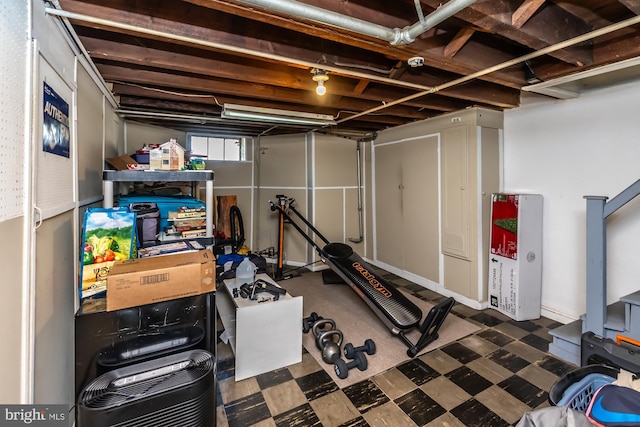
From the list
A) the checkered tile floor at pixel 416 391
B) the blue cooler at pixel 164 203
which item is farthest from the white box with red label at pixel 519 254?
Answer: the blue cooler at pixel 164 203

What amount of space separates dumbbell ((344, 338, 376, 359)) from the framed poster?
7.83ft

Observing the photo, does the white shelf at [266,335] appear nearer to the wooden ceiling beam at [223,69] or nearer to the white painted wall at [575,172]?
the wooden ceiling beam at [223,69]

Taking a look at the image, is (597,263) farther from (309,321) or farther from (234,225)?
(234,225)

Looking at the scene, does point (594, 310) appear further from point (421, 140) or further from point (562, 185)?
point (421, 140)

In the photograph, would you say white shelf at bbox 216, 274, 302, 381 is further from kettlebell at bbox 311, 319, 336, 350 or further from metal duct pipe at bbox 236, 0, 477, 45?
metal duct pipe at bbox 236, 0, 477, 45

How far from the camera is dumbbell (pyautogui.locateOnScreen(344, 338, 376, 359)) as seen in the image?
246 centimetres

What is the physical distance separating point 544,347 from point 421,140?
2.74 metres

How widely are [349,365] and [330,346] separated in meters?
0.23

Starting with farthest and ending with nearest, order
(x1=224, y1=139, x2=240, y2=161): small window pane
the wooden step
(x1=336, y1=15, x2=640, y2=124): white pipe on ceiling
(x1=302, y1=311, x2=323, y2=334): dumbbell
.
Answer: (x1=224, y1=139, x2=240, y2=161): small window pane < (x1=302, y1=311, x2=323, y2=334): dumbbell < the wooden step < (x1=336, y1=15, x2=640, y2=124): white pipe on ceiling

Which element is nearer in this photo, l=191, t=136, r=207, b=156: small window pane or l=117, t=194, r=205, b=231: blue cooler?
l=117, t=194, r=205, b=231: blue cooler

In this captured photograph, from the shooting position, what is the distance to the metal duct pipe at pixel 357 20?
4.19 feet

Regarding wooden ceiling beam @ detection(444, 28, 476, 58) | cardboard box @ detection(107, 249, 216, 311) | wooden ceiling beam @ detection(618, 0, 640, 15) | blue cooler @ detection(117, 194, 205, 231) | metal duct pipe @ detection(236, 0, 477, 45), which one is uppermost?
wooden ceiling beam @ detection(444, 28, 476, 58)

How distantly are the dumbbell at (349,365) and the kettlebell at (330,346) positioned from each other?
8 cm

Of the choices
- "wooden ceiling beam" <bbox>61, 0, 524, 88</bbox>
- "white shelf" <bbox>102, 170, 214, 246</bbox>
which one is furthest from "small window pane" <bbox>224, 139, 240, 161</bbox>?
"wooden ceiling beam" <bbox>61, 0, 524, 88</bbox>
